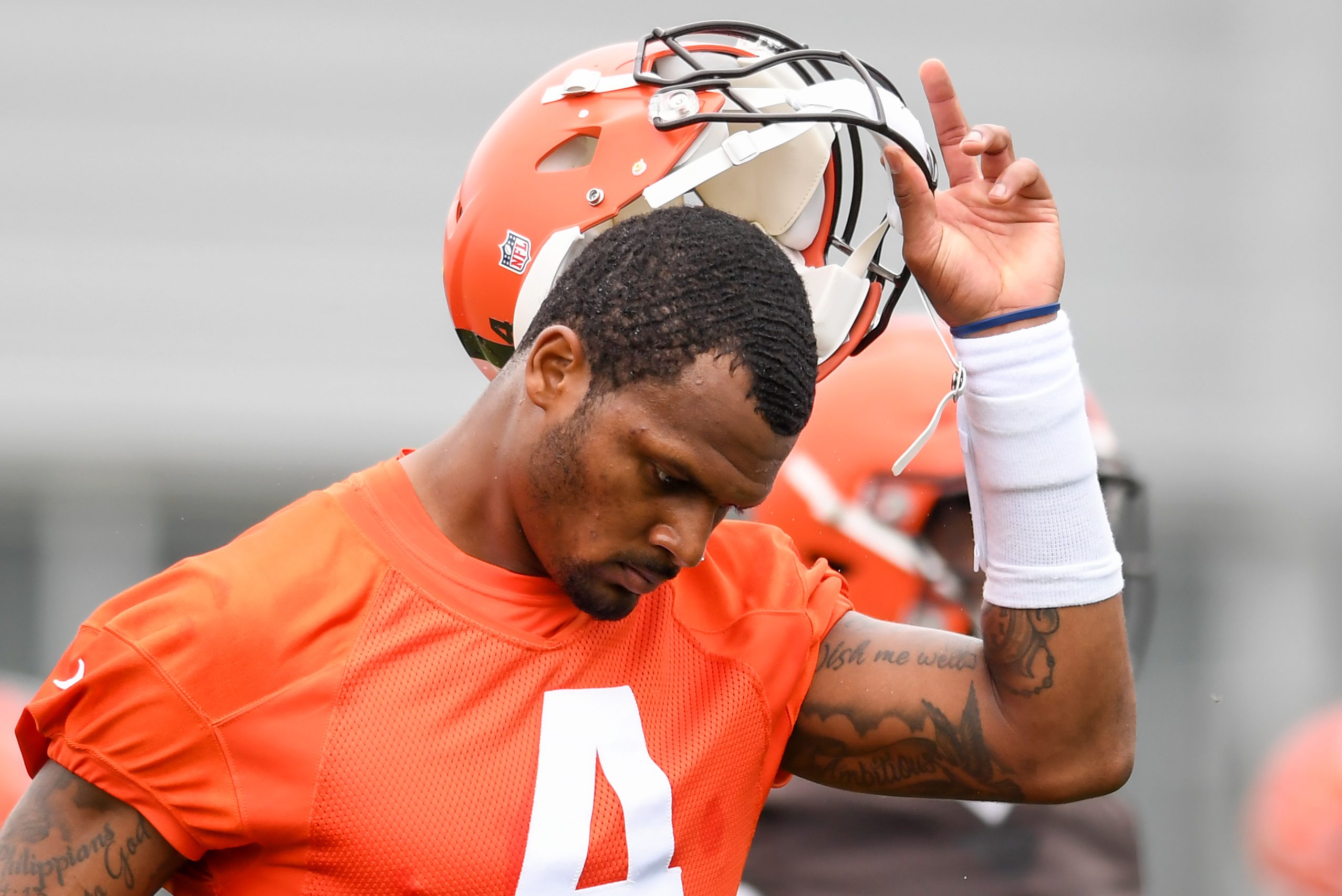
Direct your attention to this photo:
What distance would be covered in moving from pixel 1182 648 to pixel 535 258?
856cm

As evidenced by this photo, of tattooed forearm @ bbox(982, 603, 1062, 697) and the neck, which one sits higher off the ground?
the neck

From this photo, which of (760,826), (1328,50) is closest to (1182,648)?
(1328,50)

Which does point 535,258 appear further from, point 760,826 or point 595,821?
point 760,826

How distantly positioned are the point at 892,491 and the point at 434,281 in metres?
6.87

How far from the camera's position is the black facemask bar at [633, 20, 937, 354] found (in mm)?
2145

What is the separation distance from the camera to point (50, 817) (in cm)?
187

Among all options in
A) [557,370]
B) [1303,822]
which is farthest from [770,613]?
[1303,822]

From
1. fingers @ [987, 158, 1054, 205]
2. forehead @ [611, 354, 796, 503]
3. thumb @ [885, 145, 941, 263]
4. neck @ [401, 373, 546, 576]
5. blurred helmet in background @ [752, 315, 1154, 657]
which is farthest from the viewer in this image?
blurred helmet in background @ [752, 315, 1154, 657]

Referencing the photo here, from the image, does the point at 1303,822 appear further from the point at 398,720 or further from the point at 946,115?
the point at 398,720

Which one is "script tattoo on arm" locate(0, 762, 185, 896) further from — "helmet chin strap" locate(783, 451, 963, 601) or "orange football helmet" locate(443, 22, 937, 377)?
"helmet chin strap" locate(783, 451, 963, 601)

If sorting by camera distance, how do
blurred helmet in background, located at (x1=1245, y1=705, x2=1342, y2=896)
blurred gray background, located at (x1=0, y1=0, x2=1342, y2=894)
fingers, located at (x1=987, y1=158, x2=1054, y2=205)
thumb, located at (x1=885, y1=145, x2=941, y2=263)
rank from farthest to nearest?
blurred gray background, located at (x1=0, y1=0, x2=1342, y2=894) < blurred helmet in background, located at (x1=1245, y1=705, x2=1342, y2=896) < fingers, located at (x1=987, y1=158, x2=1054, y2=205) < thumb, located at (x1=885, y1=145, x2=941, y2=263)

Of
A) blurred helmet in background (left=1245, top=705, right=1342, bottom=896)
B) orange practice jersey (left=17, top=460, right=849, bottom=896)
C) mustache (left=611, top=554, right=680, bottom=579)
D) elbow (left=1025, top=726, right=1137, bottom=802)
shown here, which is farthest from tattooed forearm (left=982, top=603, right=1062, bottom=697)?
blurred helmet in background (left=1245, top=705, right=1342, bottom=896)

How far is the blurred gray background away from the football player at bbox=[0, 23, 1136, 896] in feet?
23.3

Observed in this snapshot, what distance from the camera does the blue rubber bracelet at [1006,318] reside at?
2.31 meters
